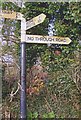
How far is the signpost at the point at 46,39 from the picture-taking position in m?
3.58

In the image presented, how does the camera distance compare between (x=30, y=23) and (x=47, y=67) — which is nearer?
(x=30, y=23)

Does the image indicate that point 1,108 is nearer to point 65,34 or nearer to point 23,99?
point 23,99

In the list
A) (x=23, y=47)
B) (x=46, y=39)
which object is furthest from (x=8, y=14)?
(x=46, y=39)

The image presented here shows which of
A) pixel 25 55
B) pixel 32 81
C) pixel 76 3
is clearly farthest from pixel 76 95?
pixel 76 3

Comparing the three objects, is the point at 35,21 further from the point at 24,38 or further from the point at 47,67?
the point at 47,67

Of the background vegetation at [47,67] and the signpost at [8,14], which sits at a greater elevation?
the signpost at [8,14]

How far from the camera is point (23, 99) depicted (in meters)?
3.56

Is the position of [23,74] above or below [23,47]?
below

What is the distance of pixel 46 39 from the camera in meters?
3.66

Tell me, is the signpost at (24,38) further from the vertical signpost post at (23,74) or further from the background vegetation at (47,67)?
the background vegetation at (47,67)

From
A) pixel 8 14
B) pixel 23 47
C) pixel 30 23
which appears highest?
pixel 8 14

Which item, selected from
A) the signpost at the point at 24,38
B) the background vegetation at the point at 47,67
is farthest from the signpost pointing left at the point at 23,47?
the background vegetation at the point at 47,67

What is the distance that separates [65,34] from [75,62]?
0.36 meters

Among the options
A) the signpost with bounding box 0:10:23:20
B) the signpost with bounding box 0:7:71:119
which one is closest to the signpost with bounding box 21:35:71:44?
the signpost with bounding box 0:7:71:119
